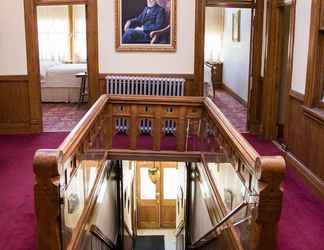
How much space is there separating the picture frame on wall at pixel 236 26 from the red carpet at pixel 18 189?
5.51 meters

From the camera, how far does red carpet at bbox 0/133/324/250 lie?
3.74m

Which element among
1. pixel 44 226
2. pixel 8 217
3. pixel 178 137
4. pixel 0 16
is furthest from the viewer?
pixel 0 16

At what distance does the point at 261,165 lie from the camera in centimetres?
244

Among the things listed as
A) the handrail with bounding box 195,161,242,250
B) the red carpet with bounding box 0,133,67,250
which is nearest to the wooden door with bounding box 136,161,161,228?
the red carpet with bounding box 0,133,67,250

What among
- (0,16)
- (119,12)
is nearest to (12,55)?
(0,16)

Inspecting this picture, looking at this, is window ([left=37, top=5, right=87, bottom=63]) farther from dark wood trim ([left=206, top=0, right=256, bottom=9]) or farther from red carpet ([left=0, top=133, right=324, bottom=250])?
red carpet ([left=0, top=133, right=324, bottom=250])

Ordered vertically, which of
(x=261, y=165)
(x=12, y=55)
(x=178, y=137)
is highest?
(x=12, y=55)

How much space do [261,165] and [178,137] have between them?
124 inches

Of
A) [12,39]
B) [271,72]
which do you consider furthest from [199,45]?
[12,39]

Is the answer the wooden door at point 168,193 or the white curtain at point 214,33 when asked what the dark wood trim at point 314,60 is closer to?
the wooden door at point 168,193

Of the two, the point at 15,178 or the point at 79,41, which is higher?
the point at 79,41

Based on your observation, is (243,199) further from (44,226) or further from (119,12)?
(119,12)

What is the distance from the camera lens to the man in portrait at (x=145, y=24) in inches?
279

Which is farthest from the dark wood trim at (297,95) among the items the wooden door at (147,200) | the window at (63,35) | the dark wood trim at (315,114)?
the window at (63,35)
